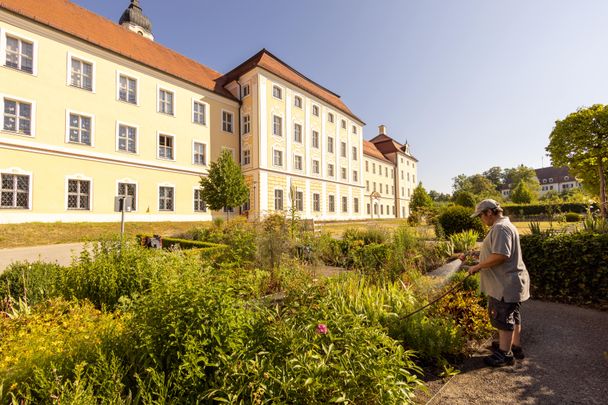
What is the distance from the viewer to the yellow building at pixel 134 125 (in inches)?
652

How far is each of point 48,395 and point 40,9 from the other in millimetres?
26825

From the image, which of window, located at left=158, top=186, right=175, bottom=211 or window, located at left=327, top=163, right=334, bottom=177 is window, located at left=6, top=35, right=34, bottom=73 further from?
window, located at left=327, top=163, right=334, bottom=177

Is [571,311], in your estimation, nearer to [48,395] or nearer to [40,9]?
[48,395]

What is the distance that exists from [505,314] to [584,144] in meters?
25.6

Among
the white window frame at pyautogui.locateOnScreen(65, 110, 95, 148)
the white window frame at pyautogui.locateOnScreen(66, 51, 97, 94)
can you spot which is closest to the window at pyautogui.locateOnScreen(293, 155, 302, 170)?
the white window frame at pyautogui.locateOnScreen(65, 110, 95, 148)

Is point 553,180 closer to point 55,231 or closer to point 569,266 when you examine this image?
point 569,266

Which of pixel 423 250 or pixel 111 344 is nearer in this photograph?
pixel 111 344

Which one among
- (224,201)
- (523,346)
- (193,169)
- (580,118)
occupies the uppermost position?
(580,118)

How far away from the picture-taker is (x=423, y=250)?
826 centimetres

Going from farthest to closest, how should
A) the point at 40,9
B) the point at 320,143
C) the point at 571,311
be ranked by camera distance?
the point at 320,143 → the point at 40,9 → the point at 571,311

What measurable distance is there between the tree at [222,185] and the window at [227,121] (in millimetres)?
7742

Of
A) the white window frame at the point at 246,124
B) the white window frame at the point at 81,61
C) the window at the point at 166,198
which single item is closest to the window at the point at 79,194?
the window at the point at 166,198

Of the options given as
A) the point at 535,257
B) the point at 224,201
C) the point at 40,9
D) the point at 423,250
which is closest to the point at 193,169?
the point at 224,201

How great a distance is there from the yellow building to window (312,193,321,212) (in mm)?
114
